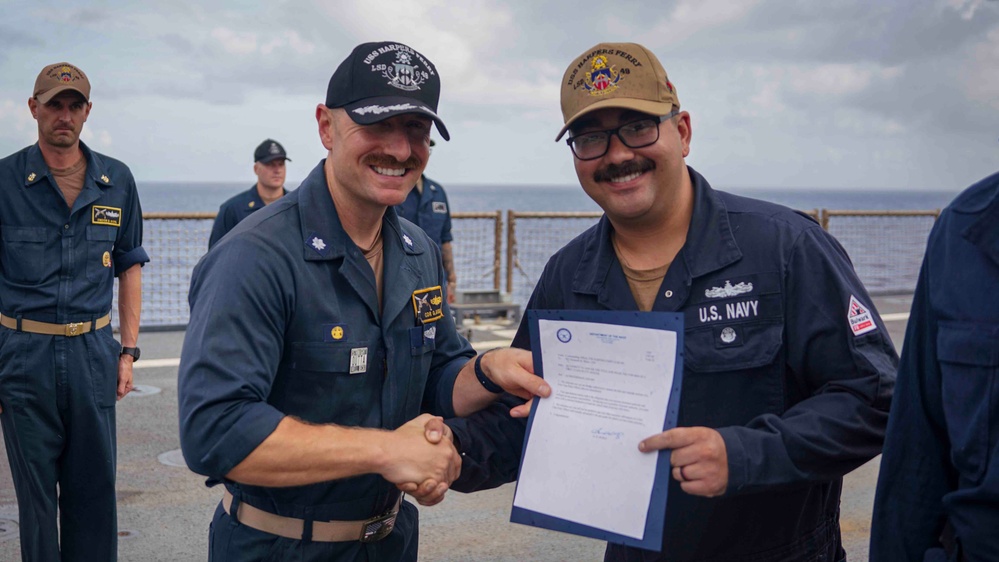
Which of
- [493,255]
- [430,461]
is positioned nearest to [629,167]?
[430,461]

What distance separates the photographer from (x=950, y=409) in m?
1.89

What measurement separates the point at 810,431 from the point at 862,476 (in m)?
4.81

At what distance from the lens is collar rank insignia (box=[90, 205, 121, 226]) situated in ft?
16.9

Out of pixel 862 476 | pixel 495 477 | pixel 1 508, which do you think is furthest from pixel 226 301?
pixel 862 476

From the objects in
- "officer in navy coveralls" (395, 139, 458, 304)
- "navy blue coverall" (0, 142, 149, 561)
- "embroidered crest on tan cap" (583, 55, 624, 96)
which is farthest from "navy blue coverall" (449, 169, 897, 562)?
"officer in navy coveralls" (395, 139, 458, 304)

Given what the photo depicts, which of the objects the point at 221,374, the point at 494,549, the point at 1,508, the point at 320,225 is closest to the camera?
the point at 221,374

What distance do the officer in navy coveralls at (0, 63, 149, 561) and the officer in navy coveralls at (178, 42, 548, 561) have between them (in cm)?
239

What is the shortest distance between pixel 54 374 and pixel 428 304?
109 inches

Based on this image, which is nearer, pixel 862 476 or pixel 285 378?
pixel 285 378

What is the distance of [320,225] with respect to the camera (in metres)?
2.83

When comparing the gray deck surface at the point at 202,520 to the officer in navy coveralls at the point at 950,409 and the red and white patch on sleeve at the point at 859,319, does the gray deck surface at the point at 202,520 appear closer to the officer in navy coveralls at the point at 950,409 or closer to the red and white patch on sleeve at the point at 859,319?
the red and white patch on sleeve at the point at 859,319

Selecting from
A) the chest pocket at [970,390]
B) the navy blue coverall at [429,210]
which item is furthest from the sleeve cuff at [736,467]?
the navy blue coverall at [429,210]

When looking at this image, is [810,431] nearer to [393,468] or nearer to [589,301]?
[589,301]

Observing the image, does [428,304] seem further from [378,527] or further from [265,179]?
[265,179]
